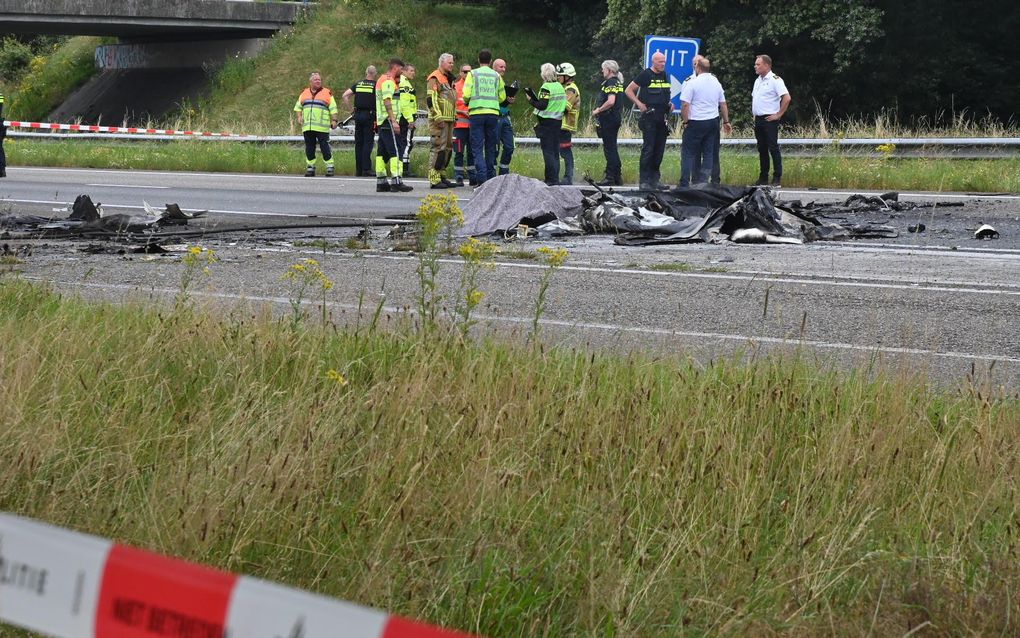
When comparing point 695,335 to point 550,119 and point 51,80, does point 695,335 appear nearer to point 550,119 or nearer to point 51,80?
point 550,119

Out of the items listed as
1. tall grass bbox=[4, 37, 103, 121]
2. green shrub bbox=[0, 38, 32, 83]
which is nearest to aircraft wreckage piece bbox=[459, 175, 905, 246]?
tall grass bbox=[4, 37, 103, 121]

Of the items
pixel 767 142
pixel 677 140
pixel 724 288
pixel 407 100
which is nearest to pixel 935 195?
pixel 767 142

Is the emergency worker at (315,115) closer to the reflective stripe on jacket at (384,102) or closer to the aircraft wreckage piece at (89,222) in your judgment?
the reflective stripe on jacket at (384,102)

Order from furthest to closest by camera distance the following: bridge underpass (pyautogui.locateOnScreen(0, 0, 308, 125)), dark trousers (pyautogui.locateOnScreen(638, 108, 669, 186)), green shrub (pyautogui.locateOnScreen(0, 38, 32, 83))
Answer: green shrub (pyautogui.locateOnScreen(0, 38, 32, 83))
bridge underpass (pyautogui.locateOnScreen(0, 0, 308, 125))
dark trousers (pyautogui.locateOnScreen(638, 108, 669, 186))

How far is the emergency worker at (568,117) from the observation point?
19.7 m

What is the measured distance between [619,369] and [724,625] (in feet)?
8.11

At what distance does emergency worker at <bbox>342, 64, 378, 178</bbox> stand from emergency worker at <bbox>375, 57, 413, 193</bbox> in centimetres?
320

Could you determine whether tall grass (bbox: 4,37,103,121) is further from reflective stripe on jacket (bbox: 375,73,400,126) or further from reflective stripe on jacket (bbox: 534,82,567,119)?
reflective stripe on jacket (bbox: 534,82,567,119)

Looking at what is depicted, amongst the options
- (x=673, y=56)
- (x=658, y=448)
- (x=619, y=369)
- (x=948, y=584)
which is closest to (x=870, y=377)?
(x=619, y=369)

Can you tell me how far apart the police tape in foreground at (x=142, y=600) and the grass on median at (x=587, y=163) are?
1739cm

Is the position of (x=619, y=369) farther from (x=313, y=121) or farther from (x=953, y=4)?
(x=953, y=4)

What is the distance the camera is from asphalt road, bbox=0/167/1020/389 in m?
7.20

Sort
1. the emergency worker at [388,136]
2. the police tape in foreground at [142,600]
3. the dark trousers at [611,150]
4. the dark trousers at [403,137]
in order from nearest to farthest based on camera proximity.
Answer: the police tape in foreground at [142,600], the emergency worker at [388,136], the dark trousers at [403,137], the dark trousers at [611,150]

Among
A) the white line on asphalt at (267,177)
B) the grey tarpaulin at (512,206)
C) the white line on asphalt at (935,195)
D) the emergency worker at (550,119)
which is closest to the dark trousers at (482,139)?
the emergency worker at (550,119)
